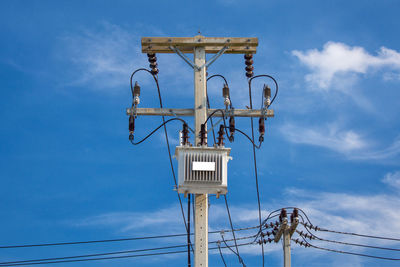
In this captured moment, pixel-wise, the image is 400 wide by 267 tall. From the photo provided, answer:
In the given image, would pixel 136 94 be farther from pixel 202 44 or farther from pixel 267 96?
pixel 267 96

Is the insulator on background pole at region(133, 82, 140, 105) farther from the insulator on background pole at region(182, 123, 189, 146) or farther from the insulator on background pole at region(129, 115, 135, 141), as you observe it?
the insulator on background pole at region(182, 123, 189, 146)

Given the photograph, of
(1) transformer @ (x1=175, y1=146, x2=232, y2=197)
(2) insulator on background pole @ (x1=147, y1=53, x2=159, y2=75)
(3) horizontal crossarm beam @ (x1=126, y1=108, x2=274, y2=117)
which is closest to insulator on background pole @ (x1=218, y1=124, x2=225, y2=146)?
(1) transformer @ (x1=175, y1=146, x2=232, y2=197)

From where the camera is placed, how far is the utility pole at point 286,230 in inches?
714

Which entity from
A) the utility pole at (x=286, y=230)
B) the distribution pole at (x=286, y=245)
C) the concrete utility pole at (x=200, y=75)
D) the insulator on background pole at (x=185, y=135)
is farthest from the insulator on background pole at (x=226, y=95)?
the distribution pole at (x=286, y=245)

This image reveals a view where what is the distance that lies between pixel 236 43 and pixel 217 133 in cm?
250

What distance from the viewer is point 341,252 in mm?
20141

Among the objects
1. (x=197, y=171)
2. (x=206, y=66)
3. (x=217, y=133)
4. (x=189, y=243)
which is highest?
(x=206, y=66)

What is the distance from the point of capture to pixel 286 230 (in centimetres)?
1841

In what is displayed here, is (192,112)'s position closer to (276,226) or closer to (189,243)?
(189,243)

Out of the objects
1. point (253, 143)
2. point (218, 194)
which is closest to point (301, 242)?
point (253, 143)

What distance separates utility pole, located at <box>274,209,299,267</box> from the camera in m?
18.1

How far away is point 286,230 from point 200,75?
22.0 feet

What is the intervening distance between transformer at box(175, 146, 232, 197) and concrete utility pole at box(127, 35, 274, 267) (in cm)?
37

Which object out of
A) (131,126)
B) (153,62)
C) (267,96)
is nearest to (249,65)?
(267,96)
